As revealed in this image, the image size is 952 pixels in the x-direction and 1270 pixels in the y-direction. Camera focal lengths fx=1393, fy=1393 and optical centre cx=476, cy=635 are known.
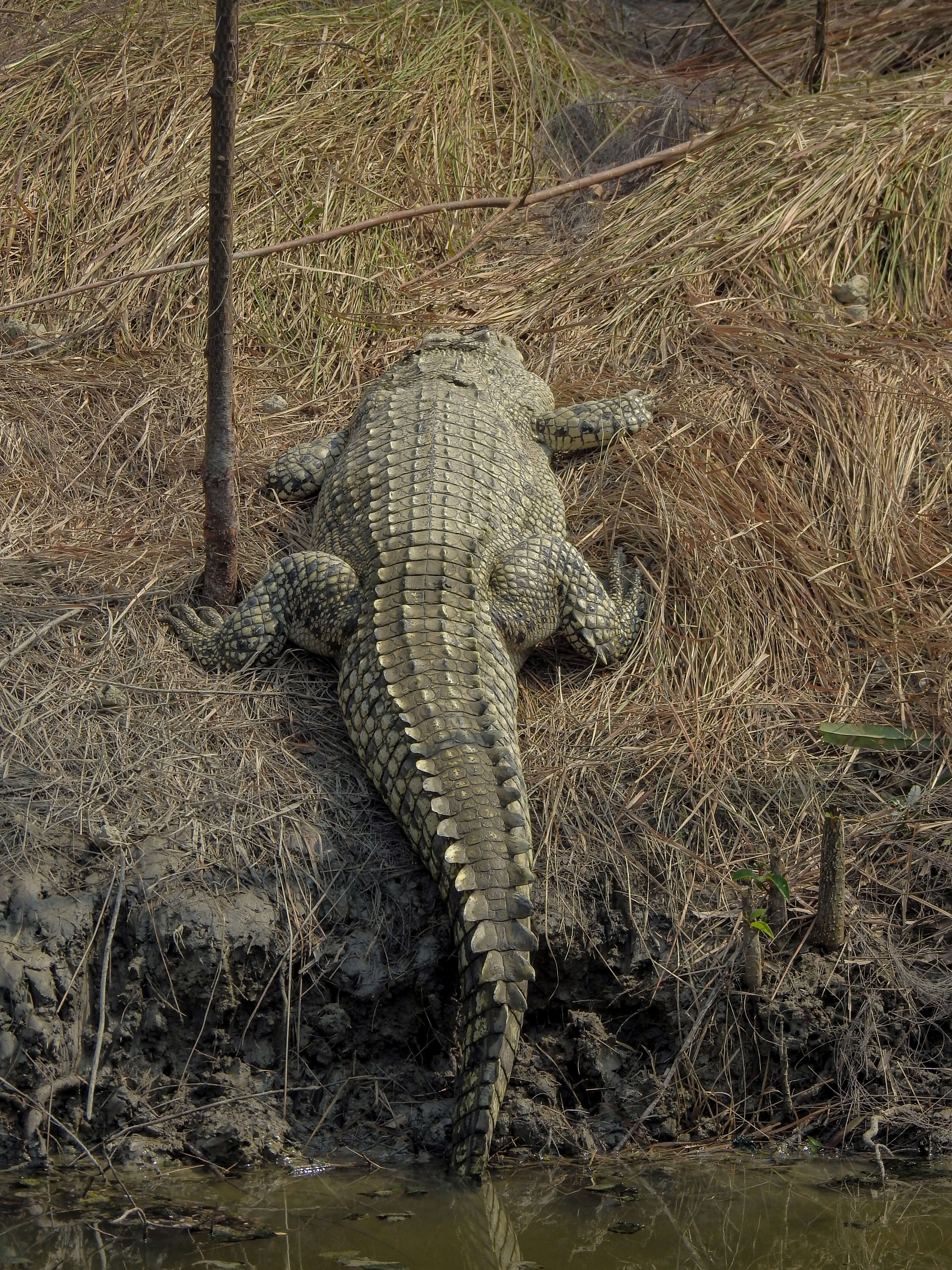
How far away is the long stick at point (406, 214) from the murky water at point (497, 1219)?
3.00 metres

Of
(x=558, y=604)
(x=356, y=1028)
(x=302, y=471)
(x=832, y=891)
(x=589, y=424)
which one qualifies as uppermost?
(x=589, y=424)

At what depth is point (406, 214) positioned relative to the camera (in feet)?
18.2

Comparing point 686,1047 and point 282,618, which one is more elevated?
point 282,618

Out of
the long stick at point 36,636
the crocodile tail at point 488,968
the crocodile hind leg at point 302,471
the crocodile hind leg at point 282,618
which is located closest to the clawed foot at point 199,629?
the crocodile hind leg at point 282,618

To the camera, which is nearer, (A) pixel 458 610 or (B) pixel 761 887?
(B) pixel 761 887

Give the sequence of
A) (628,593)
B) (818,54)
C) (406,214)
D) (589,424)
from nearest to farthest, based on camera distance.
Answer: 1. (628,593)
2. (589,424)
3. (406,214)
4. (818,54)

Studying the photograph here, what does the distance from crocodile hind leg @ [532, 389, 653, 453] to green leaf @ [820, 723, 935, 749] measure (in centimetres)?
139

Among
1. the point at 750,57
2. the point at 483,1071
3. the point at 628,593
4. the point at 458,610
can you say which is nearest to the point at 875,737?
the point at 628,593

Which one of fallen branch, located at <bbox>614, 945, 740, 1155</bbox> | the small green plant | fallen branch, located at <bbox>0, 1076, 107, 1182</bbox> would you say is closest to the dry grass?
fallen branch, located at <bbox>614, 945, 740, 1155</bbox>

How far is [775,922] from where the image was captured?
3.58m

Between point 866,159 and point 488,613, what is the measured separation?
3.03 m

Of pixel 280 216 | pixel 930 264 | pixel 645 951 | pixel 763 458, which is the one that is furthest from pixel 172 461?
pixel 930 264

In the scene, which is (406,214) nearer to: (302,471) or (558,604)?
(302,471)

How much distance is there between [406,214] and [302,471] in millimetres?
1422
